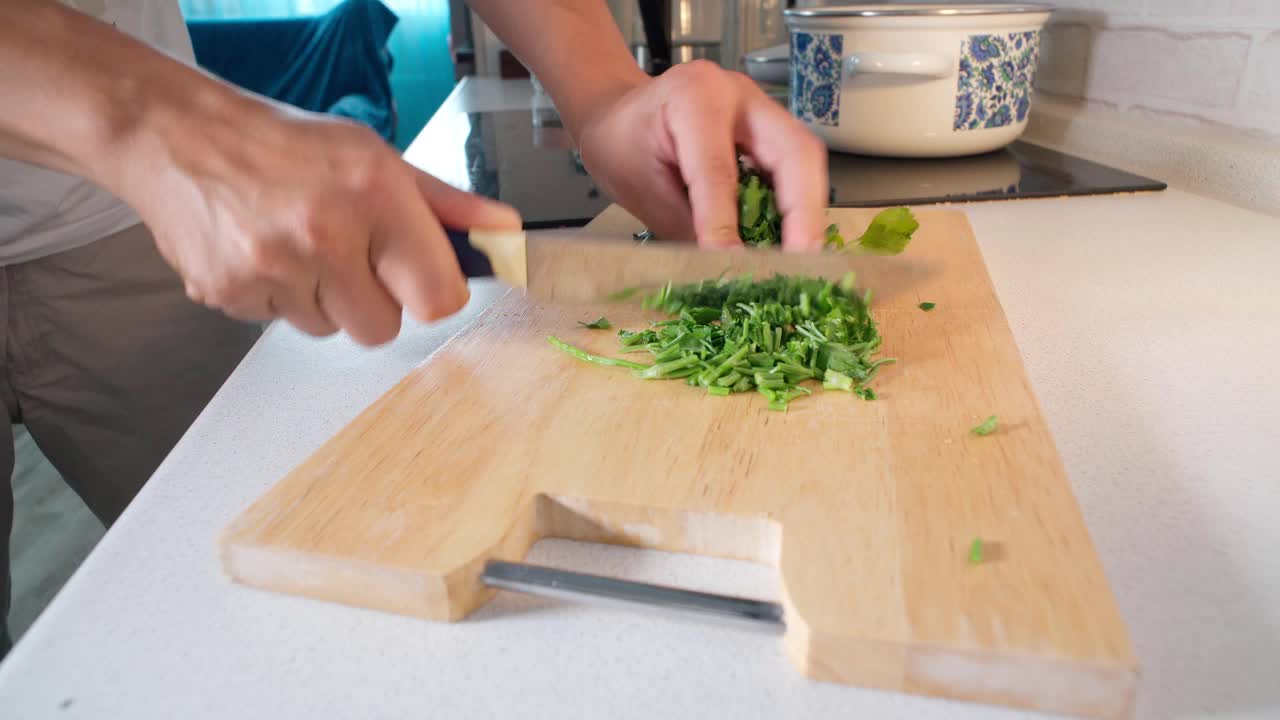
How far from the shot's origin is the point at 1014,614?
0.60 metres

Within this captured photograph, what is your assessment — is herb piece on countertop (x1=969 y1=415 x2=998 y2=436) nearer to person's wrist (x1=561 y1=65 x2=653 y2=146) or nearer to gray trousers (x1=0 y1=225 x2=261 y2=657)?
person's wrist (x1=561 y1=65 x2=653 y2=146)

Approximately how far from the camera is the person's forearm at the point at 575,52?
1381 millimetres

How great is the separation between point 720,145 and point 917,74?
0.78 m

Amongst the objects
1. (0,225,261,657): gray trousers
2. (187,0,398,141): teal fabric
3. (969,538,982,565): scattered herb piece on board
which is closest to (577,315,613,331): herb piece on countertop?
(969,538,982,565): scattered herb piece on board

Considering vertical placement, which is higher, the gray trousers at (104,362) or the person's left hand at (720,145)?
the person's left hand at (720,145)

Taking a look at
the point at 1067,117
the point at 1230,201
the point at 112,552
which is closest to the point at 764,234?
the point at 112,552

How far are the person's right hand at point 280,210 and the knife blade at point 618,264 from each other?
0.44ft

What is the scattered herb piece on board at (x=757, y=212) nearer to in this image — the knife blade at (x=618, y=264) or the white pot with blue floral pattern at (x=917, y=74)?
the knife blade at (x=618, y=264)

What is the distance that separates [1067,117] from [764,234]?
4.05ft

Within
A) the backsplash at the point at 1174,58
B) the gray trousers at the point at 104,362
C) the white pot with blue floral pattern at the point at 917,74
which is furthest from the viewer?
the white pot with blue floral pattern at the point at 917,74

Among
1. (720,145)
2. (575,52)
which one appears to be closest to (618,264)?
(720,145)

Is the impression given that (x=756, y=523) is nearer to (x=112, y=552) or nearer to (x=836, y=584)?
(x=836, y=584)

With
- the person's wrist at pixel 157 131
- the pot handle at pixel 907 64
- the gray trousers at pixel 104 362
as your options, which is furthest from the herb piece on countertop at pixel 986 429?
the gray trousers at pixel 104 362

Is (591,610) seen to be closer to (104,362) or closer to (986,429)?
(986,429)
